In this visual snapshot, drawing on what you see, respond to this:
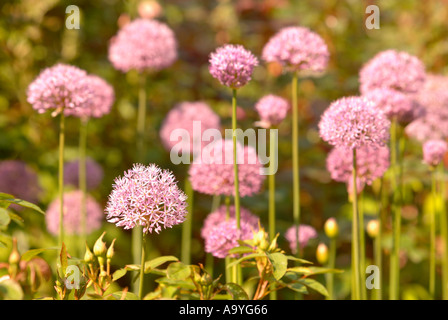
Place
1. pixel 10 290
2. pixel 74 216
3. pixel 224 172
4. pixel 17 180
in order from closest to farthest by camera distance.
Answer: pixel 10 290, pixel 224 172, pixel 17 180, pixel 74 216

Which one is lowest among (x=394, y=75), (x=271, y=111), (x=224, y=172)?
(x=224, y=172)

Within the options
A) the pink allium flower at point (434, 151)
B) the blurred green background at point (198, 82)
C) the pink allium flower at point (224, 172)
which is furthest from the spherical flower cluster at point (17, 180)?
the pink allium flower at point (434, 151)

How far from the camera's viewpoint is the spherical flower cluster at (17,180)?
1.87 meters

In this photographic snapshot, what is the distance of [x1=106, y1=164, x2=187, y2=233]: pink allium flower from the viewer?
84 centimetres

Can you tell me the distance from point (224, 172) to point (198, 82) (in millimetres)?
1522

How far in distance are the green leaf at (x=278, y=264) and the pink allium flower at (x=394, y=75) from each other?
0.77 meters

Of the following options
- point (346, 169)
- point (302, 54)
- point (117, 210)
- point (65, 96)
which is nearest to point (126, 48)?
point (65, 96)

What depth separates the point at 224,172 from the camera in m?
1.34

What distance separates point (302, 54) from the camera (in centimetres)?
136

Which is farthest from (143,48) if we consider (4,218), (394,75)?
(4,218)

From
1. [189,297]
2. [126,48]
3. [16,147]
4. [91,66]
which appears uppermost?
[91,66]

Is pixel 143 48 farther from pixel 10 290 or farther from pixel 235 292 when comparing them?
pixel 235 292

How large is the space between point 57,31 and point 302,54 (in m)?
1.57
